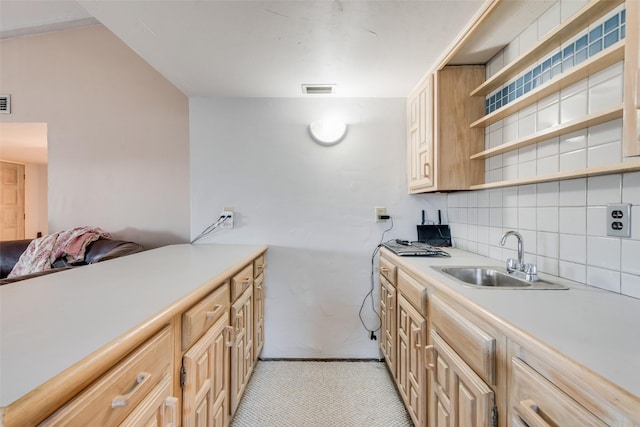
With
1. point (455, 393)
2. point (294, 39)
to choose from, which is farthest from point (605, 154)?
point (294, 39)

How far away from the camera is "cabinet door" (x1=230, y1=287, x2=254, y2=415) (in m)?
1.40

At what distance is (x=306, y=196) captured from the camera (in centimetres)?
220

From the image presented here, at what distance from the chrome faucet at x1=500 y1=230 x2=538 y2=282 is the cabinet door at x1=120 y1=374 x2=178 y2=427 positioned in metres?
1.40

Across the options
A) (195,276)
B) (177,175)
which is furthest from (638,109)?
(177,175)

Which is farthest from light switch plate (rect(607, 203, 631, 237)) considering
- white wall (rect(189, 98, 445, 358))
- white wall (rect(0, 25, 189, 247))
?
white wall (rect(0, 25, 189, 247))

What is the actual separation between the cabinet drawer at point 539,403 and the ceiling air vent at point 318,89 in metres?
1.90

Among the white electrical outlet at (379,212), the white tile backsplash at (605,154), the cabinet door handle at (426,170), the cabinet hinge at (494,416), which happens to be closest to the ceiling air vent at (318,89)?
the cabinet door handle at (426,170)

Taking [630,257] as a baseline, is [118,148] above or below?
above

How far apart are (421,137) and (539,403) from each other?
161 centimetres

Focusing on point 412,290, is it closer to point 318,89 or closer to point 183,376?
point 183,376

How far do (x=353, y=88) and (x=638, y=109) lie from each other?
1587 mm

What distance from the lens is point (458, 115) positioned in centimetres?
168

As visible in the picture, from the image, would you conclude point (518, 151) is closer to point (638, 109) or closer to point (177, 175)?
point (638, 109)

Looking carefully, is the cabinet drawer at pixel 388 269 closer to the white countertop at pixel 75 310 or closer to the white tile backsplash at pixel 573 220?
the white tile backsplash at pixel 573 220
